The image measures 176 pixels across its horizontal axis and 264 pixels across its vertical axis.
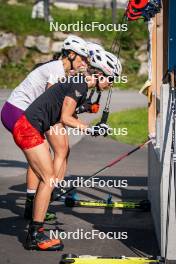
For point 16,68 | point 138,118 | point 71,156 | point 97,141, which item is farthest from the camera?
point 16,68

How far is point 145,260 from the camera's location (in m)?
7.82

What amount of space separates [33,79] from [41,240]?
2.06 metres

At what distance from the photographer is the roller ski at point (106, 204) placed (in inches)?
403

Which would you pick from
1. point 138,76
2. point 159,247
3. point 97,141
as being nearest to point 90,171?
point 97,141

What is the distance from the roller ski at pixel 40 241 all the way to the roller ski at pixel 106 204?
1.97 meters

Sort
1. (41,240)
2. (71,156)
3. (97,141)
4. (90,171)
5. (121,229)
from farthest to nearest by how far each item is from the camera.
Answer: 1. (97,141)
2. (71,156)
3. (90,171)
4. (121,229)
5. (41,240)

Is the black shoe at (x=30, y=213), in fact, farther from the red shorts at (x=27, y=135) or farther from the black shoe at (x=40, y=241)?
the red shorts at (x=27, y=135)

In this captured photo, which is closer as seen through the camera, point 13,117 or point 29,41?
point 13,117

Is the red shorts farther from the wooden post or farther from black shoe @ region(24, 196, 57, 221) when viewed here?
the wooden post

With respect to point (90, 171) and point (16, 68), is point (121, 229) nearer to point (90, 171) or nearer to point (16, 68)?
point (90, 171)

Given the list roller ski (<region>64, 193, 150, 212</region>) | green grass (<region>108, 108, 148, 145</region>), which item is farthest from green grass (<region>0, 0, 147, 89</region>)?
roller ski (<region>64, 193, 150, 212</region>)

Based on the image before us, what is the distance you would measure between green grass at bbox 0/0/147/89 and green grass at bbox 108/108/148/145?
6301 millimetres

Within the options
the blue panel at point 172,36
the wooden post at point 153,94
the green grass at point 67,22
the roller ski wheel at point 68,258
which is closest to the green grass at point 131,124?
the wooden post at point 153,94

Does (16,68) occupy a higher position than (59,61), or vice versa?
(59,61)
